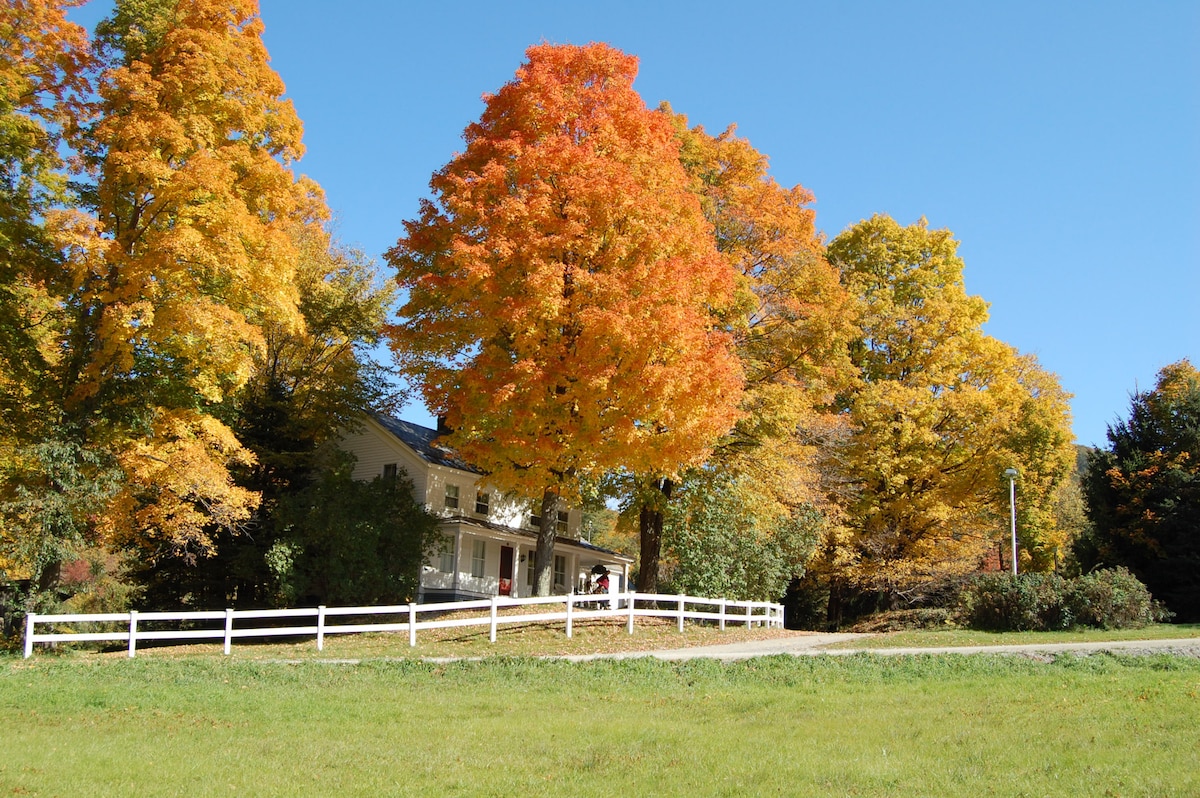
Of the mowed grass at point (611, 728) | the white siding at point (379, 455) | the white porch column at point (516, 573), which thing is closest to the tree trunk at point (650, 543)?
the white porch column at point (516, 573)

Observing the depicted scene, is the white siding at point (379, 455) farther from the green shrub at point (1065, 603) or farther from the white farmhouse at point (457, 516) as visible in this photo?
the green shrub at point (1065, 603)

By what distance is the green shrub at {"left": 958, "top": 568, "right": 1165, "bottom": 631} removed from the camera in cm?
2166

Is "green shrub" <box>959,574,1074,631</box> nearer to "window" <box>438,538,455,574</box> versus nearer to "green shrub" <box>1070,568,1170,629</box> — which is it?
"green shrub" <box>1070,568,1170,629</box>

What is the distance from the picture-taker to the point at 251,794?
795 cm

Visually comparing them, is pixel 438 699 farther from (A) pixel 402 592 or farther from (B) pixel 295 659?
(A) pixel 402 592

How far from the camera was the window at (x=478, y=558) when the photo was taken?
1281 inches

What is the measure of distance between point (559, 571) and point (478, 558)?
5128 mm

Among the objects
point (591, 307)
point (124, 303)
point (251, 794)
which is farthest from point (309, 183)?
point (251, 794)

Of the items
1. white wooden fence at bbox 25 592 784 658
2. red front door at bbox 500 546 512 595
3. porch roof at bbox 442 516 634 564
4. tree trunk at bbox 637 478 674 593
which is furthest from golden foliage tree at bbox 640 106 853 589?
red front door at bbox 500 546 512 595

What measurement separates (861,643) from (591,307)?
30.8 feet

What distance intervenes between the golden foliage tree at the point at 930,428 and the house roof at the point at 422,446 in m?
13.2

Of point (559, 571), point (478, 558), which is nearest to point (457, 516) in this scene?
point (478, 558)

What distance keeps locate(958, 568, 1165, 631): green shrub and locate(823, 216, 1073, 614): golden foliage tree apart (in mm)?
8233

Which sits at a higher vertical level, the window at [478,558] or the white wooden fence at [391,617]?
the window at [478,558]
